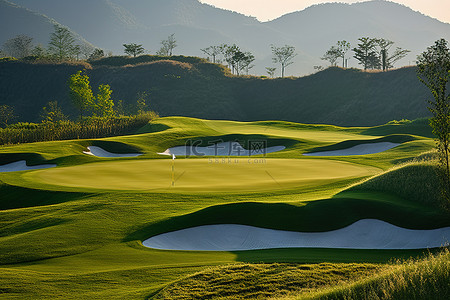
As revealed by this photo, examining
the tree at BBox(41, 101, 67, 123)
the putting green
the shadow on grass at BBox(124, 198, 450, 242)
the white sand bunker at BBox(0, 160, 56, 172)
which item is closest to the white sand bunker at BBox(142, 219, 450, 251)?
the shadow on grass at BBox(124, 198, 450, 242)

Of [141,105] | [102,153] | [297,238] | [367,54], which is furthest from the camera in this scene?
[367,54]

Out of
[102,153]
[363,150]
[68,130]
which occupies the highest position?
[68,130]

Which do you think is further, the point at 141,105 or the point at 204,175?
the point at 141,105

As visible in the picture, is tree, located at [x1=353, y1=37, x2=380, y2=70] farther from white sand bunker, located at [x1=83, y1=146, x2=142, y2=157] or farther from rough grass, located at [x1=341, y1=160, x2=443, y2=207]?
rough grass, located at [x1=341, y1=160, x2=443, y2=207]

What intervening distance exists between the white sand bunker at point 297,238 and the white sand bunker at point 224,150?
1948 centimetres

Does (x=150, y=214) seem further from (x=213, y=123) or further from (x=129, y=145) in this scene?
(x=213, y=123)

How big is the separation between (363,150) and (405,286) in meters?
24.7

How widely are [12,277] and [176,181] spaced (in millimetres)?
9448

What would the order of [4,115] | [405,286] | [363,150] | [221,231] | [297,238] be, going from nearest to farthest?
[405,286] < [297,238] < [221,231] < [363,150] < [4,115]

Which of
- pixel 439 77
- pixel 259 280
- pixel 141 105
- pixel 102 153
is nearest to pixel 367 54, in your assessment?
pixel 141 105

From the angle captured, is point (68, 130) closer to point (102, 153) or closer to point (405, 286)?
point (102, 153)

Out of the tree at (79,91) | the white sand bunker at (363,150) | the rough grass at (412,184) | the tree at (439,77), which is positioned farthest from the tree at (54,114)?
the tree at (439,77)

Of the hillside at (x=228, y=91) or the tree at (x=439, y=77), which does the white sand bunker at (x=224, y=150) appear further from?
the hillside at (x=228, y=91)

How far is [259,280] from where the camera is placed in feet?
24.8
